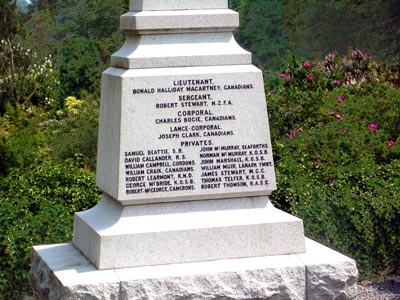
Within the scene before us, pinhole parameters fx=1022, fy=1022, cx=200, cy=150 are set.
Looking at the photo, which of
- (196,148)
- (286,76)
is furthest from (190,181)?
(286,76)

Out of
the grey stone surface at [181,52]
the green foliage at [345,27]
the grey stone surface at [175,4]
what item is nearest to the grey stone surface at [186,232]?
the grey stone surface at [181,52]

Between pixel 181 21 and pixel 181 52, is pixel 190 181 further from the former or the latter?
pixel 181 21

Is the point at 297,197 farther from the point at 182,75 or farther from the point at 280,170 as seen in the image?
the point at 182,75

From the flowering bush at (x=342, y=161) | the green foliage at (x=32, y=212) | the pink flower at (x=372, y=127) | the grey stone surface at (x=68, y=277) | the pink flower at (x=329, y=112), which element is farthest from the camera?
the pink flower at (x=329, y=112)

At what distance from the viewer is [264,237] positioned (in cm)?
696

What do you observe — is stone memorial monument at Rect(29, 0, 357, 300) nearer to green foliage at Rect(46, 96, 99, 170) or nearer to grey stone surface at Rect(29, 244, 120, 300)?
grey stone surface at Rect(29, 244, 120, 300)

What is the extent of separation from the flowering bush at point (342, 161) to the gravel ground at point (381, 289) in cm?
14

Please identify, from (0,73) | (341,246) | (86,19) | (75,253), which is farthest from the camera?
(86,19)

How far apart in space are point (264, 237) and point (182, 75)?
123 centimetres

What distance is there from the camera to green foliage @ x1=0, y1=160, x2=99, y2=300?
841 centimetres

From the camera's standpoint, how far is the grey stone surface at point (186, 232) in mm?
6684

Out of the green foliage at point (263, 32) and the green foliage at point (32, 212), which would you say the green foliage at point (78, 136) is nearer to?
the green foliage at point (32, 212)

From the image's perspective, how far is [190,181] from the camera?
6.91 m

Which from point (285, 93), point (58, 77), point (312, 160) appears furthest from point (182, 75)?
point (58, 77)
